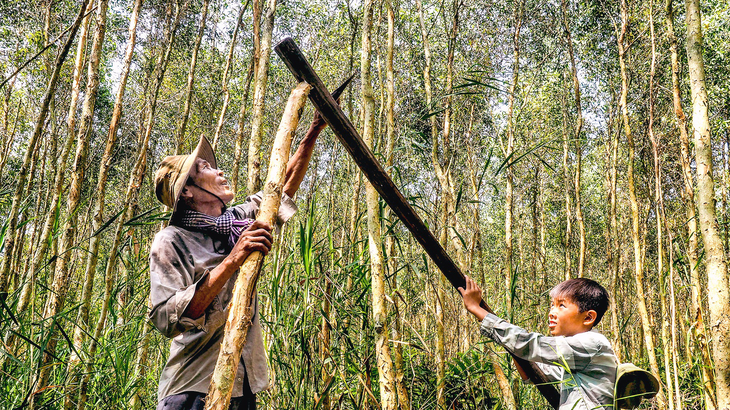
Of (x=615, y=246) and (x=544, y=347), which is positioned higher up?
(x=615, y=246)

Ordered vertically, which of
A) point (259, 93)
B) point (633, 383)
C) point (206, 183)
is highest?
point (259, 93)

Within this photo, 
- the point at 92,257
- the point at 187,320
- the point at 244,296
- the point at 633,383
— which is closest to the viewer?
the point at 244,296

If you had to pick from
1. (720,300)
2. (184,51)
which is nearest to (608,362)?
(720,300)

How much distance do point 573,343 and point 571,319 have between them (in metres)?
0.17

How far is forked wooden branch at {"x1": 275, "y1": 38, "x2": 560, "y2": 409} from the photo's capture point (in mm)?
1610

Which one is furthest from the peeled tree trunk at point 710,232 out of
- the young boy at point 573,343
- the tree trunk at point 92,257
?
the tree trunk at point 92,257

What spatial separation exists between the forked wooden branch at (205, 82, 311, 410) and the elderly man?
0.20 ft

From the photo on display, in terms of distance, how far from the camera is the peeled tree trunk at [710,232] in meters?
3.41

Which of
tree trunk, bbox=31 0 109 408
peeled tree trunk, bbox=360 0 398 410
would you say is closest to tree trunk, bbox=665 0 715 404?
peeled tree trunk, bbox=360 0 398 410

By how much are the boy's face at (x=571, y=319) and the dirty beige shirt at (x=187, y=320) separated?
121cm

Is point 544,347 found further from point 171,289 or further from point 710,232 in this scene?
point 710,232

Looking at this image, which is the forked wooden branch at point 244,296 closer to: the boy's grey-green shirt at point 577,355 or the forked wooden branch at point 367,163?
the forked wooden branch at point 367,163

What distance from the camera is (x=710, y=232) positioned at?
11.6 ft

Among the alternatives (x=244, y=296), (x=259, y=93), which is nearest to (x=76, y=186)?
(x=259, y=93)
